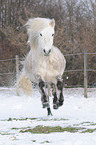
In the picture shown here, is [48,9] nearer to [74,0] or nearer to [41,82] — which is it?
[74,0]

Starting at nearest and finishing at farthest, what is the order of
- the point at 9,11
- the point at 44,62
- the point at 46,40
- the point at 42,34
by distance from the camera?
1. the point at 46,40
2. the point at 42,34
3. the point at 44,62
4. the point at 9,11

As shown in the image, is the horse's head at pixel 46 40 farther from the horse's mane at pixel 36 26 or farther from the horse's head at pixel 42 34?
the horse's mane at pixel 36 26

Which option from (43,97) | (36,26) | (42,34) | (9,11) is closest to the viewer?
(42,34)

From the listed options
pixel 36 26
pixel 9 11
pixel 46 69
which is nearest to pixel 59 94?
pixel 46 69

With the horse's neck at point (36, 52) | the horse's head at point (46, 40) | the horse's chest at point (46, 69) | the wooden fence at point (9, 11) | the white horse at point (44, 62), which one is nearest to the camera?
the horse's head at point (46, 40)

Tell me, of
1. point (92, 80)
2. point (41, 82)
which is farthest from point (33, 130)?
point (92, 80)

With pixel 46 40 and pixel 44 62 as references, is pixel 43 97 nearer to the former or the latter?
pixel 44 62

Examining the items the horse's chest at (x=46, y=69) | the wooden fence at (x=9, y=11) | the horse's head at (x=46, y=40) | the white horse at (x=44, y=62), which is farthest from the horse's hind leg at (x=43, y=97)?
the wooden fence at (x=9, y=11)

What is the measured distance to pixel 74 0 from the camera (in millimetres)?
19844

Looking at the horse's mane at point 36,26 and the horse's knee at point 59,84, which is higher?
the horse's mane at point 36,26

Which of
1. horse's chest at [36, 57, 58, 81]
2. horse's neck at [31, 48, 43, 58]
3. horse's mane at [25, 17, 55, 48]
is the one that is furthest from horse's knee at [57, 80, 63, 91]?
horse's mane at [25, 17, 55, 48]

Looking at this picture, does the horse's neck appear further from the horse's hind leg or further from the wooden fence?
the wooden fence

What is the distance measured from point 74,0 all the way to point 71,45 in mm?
6795

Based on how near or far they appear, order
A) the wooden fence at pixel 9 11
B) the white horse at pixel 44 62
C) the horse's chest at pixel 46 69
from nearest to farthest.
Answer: the white horse at pixel 44 62 < the horse's chest at pixel 46 69 < the wooden fence at pixel 9 11
